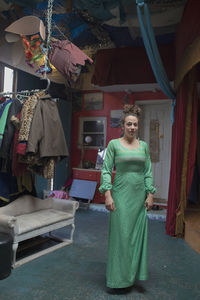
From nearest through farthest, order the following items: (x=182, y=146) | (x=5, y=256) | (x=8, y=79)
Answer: (x=5, y=256)
(x=182, y=146)
(x=8, y=79)

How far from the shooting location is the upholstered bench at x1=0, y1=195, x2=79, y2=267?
2.65 meters

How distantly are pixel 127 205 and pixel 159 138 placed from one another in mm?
3919

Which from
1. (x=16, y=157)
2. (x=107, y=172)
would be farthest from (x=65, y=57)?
(x=107, y=172)

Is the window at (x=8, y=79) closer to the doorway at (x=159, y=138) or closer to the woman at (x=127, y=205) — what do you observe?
the doorway at (x=159, y=138)

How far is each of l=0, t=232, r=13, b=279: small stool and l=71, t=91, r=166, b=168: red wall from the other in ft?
13.5

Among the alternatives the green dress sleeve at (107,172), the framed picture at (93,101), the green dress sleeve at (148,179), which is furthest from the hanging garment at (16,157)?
the framed picture at (93,101)

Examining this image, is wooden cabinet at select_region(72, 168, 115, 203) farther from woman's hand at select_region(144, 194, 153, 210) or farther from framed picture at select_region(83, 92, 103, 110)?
woman's hand at select_region(144, 194, 153, 210)

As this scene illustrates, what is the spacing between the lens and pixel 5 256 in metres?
2.42

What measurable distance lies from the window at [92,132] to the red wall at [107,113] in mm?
108

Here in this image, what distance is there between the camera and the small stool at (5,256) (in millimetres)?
2402

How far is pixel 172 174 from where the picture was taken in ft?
13.3

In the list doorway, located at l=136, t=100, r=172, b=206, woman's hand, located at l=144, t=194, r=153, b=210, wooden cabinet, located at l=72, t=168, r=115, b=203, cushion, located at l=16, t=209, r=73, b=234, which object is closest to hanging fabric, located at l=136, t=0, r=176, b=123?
woman's hand, located at l=144, t=194, r=153, b=210

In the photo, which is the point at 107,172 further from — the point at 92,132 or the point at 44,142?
the point at 92,132

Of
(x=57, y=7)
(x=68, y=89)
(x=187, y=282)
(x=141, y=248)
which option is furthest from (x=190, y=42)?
(x=68, y=89)
